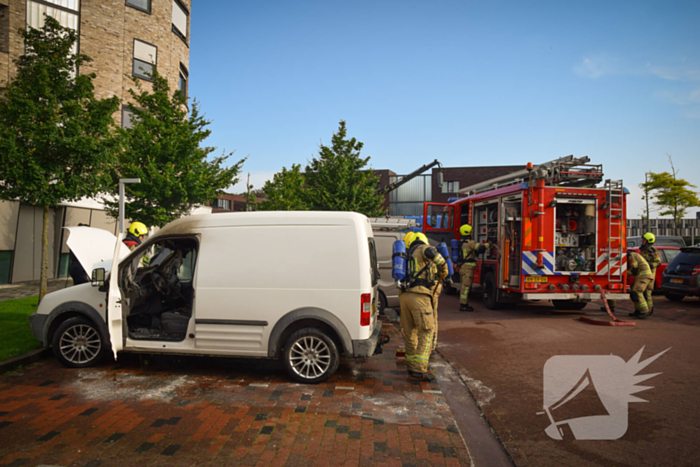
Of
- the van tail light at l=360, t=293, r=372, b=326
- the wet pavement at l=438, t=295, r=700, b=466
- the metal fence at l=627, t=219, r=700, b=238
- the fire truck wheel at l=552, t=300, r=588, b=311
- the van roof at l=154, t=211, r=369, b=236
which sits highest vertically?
the metal fence at l=627, t=219, r=700, b=238

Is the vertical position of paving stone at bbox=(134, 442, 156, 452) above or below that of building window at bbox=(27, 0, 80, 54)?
below

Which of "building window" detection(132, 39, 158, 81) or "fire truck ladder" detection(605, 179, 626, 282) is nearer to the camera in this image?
"fire truck ladder" detection(605, 179, 626, 282)

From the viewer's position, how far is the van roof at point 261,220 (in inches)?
202

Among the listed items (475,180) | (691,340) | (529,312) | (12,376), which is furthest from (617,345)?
(475,180)

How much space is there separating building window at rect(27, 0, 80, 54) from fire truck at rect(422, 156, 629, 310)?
1760cm

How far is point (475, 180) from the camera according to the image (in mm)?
43812

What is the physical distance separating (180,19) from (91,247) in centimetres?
2068

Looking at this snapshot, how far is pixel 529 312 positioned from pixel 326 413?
7.63m

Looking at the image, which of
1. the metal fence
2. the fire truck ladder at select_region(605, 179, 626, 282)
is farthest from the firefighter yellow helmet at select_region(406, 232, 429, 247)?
the metal fence

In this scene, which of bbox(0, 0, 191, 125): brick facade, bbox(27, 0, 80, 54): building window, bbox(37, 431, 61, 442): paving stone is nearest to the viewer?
bbox(37, 431, 61, 442): paving stone

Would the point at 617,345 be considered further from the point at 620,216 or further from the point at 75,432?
the point at 75,432

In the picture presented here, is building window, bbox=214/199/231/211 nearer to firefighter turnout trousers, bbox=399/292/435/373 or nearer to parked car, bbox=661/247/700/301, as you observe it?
parked car, bbox=661/247/700/301

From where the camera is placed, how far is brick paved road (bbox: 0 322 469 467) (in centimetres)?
338

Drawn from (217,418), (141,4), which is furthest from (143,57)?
(217,418)
